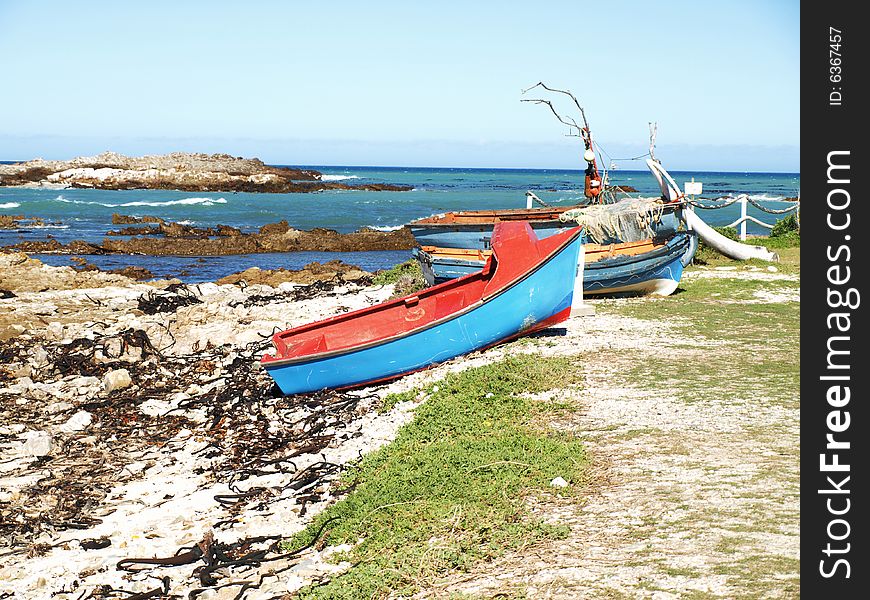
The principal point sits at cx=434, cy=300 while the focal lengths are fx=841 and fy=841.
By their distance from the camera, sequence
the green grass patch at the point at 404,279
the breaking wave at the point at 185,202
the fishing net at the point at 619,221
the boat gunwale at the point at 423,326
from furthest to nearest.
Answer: the breaking wave at the point at 185,202, the green grass patch at the point at 404,279, the fishing net at the point at 619,221, the boat gunwale at the point at 423,326

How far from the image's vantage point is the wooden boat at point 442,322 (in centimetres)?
1130

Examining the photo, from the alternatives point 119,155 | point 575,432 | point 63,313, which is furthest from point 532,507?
point 119,155

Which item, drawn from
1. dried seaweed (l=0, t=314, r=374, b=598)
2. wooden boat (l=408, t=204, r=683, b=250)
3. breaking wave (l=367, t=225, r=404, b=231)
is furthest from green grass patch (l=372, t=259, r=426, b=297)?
breaking wave (l=367, t=225, r=404, b=231)

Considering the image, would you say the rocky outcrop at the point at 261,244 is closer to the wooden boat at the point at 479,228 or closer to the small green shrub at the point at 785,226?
the small green shrub at the point at 785,226

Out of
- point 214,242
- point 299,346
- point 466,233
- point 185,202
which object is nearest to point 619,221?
point 466,233

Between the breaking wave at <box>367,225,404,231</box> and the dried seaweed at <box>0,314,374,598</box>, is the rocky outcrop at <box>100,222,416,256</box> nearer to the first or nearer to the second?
the breaking wave at <box>367,225,404,231</box>

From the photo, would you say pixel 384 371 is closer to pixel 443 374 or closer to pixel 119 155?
pixel 443 374

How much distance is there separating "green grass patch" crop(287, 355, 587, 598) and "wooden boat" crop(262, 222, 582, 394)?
5.84 feet

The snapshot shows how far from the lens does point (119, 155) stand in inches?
4126

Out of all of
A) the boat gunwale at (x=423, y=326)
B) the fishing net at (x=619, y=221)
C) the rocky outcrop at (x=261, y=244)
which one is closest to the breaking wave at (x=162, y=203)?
the rocky outcrop at (x=261, y=244)

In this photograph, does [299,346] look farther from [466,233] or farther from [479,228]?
[479,228]

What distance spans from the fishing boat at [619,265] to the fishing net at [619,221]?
0.27 meters

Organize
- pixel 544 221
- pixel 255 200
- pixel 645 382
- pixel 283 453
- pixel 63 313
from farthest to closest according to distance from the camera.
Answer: pixel 255 200, pixel 63 313, pixel 544 221, pixel 645 382, pixel 283 453

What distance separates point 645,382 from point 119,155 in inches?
4149
